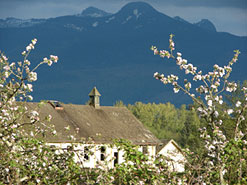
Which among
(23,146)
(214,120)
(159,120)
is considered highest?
(214,120)

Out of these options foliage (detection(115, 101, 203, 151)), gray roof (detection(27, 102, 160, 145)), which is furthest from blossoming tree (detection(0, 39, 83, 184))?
foliage (detection(115, 101, 203, 151))

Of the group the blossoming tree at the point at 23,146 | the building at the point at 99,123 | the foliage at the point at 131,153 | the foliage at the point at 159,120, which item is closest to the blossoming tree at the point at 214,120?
the foliage at the point at 131,153

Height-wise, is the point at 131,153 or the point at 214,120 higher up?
the point at 214,120

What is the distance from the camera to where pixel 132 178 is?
9.60 m

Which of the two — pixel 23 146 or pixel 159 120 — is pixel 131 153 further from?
pixel 159 120

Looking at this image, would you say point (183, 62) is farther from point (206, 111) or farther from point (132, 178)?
point (132, 178)

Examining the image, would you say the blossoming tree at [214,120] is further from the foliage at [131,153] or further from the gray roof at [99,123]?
the gray roof at [99,123]

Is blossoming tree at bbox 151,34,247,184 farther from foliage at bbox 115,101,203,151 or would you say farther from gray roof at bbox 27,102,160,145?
foliage at bbox 115,101,203,151

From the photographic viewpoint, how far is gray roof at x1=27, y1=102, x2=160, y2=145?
43.1 meters

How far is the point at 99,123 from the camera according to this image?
46.1 metres

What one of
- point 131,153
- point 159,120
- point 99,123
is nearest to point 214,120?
point 131,153

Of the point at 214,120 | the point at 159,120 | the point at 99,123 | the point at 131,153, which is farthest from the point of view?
the point at 159,120

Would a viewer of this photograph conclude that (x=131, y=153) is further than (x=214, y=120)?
Yes

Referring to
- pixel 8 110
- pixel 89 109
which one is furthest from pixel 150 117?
pixel 8 110
